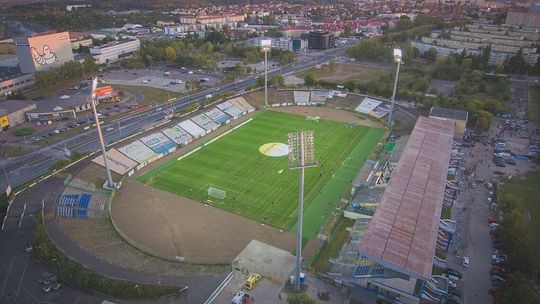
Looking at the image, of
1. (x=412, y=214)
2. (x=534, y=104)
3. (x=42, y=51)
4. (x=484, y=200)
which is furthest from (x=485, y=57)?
(x=42, y=51)

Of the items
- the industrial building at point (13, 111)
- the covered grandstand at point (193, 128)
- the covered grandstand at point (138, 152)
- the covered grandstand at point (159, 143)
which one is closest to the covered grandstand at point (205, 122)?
the covered grandstand at point (193, 128)

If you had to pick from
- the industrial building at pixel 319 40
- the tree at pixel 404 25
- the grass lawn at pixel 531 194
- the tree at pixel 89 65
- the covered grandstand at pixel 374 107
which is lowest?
the grass lawn at pixel 531 194

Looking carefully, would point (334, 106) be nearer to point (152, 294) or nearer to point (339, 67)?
point (339, 67)

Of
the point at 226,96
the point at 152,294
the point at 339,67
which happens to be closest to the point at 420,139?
the point at 152,294

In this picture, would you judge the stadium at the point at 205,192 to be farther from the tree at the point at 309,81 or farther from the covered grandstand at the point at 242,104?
the tree at the point at 309,81

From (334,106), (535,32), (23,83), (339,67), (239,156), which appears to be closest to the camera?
(239,156)

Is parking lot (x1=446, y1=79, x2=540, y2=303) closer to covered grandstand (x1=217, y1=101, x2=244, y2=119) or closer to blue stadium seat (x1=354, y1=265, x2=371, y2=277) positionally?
blue stadium seat (x1=354, y1=265, x2=371, y2=277)

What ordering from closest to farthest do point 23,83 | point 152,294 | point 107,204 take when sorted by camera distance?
point 152,294, point 107,204, point 23,83
